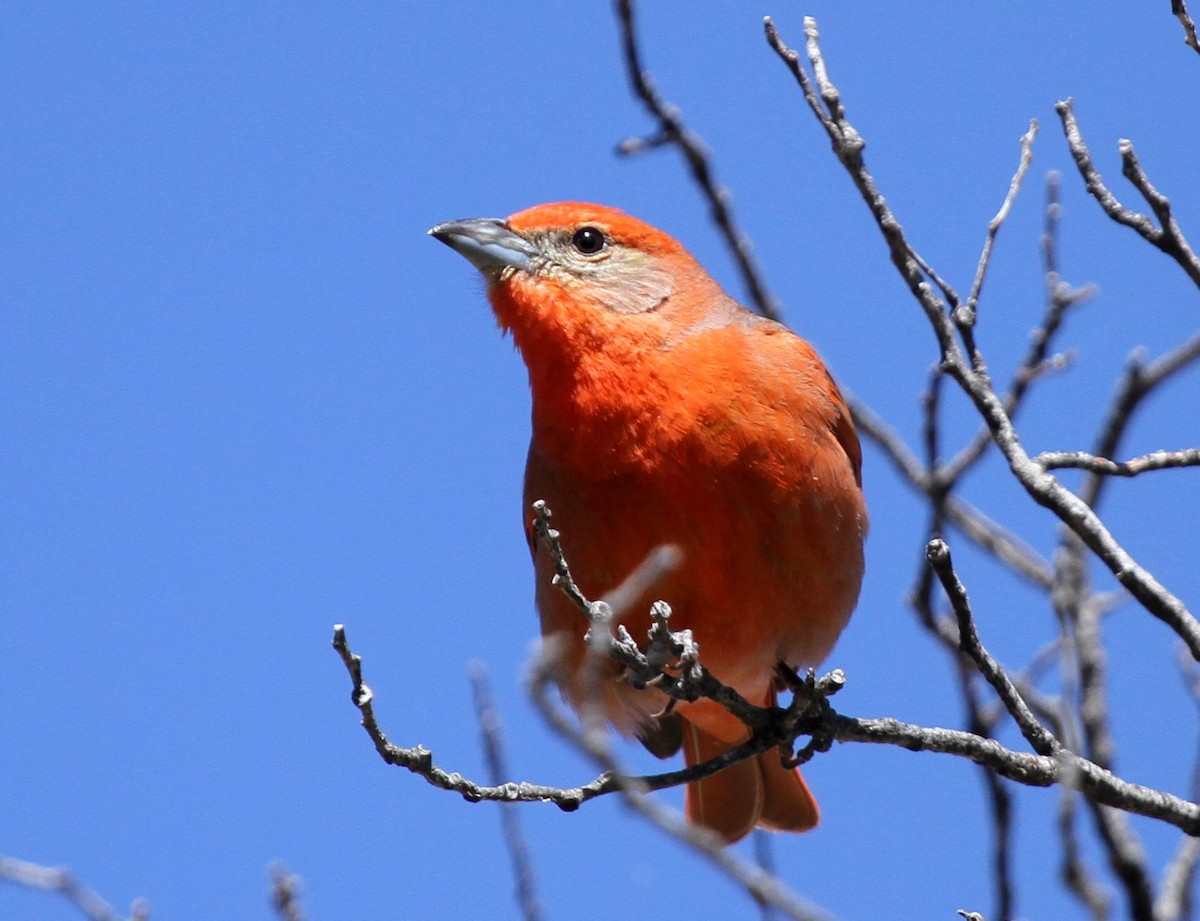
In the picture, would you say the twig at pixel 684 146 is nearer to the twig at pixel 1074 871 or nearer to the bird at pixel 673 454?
the bird at pixel 673 454

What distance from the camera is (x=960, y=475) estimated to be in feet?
15.3

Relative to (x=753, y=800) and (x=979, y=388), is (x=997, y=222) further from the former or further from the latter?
(x=753, y=800)

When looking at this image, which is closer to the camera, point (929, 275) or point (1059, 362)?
point (929, 275)

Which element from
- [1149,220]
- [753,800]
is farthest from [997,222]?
[753,800]

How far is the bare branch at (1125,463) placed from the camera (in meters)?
3.53

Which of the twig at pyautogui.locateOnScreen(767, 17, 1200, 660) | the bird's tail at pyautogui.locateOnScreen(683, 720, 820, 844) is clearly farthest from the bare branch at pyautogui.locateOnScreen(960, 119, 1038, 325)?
the bird's tail at pyautogui.locateOnScreen(683, 720, 820, 844)

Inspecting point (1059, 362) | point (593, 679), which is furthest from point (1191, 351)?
point (593, 679)

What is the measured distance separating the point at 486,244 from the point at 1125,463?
2509mm

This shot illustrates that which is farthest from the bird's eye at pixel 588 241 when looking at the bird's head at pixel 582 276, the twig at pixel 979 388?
the twig at pixel 979 388

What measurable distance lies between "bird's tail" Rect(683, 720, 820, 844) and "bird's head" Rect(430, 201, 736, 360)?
1.79m

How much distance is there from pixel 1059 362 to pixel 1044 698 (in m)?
1.13

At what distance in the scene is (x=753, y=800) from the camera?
6043 millimetres

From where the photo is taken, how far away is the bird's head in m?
5.14

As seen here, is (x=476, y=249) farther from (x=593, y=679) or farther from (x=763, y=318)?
(x=593, y=679)
